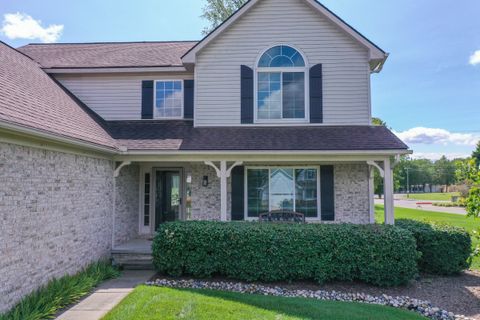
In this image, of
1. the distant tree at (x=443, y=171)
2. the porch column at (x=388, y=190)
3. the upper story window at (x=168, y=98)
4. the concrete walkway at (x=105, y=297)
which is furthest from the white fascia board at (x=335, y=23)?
the distant tree at (x=443, y=171)

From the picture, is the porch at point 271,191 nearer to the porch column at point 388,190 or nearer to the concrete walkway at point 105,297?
the porch column at point 388,190

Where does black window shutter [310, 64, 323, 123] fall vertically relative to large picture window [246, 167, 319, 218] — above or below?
above

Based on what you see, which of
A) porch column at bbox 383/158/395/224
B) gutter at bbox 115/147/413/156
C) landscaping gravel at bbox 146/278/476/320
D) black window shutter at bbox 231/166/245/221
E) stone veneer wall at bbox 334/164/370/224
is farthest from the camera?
black window shutter at bbox 231/166/245/221

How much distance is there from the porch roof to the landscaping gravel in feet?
11.2

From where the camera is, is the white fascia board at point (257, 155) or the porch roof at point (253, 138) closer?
the white fascia board at point (257, 155)

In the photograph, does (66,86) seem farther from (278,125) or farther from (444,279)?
(444,279)

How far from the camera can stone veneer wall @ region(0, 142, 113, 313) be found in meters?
5.08

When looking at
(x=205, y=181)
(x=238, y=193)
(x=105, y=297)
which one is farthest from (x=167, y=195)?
(x=105, y=297)

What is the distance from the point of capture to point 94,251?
789 centimetres

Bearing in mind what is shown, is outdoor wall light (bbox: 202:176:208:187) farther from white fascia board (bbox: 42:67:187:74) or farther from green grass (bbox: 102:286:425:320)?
green grass (bbox: 102:286:425:320)

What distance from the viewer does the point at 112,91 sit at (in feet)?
35.9

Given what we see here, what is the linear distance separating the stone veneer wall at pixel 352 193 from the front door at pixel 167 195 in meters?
5.16

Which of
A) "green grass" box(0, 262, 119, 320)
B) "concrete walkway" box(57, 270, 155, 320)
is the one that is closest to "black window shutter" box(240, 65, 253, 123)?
"concrete walkway" box(57, 270, 155, 320)

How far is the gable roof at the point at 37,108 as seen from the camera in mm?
5379
